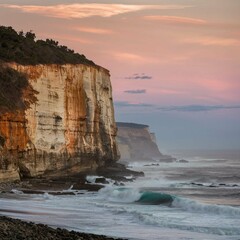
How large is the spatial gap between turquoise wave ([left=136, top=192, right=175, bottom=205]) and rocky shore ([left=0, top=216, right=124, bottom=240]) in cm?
1486

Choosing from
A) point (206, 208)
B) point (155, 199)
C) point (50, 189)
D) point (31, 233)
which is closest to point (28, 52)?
point (50, 189)

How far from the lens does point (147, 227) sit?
2258cm

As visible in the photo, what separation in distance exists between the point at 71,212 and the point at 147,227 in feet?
15.7

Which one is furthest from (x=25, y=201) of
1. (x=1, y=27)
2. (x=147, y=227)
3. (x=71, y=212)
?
(x=1, y=27)

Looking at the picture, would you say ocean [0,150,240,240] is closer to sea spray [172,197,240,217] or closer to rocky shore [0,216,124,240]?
sea spray [172,197,240,217]

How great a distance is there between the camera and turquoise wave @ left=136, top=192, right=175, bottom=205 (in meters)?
33.2

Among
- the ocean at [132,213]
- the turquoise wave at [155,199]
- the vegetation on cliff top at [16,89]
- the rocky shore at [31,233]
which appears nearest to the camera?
the rocky shore at [31,233]

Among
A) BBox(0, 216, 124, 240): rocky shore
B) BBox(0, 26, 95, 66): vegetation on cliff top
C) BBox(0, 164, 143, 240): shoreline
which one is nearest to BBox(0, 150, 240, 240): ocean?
BBox(0, 164, 143, 240): shoreline

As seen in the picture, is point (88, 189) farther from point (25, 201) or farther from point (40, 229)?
point (40, 229)

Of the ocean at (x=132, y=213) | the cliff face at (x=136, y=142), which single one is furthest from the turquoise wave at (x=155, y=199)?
the cliff face at (x=136, y=142)

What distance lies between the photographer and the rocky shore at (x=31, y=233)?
1623cm

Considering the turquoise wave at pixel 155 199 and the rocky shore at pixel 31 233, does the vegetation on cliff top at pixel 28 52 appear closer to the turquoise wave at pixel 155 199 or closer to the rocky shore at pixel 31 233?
the turquoise wave at pixel 155 199

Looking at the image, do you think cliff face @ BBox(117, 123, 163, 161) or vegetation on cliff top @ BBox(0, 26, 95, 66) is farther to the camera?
cliff face @ BBox(117, 123, 163, 161)

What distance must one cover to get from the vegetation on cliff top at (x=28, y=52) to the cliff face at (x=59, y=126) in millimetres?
922
